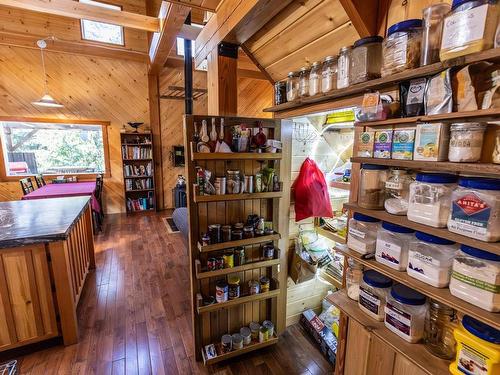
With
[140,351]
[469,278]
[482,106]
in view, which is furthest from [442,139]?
[140,351]

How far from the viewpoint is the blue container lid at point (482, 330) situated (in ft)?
2.42

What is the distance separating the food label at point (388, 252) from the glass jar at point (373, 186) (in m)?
0.16

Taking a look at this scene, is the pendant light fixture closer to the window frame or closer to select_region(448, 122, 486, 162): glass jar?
the window frame

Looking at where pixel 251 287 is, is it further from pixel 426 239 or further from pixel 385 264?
pixel 426 239

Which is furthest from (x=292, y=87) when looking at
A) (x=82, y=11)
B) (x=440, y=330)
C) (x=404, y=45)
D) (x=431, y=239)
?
(x=82, y=11)

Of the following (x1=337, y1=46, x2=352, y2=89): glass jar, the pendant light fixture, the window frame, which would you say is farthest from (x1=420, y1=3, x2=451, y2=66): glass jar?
the window frame

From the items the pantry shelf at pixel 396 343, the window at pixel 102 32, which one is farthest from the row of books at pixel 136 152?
the pantry shelf at pixel 396 343

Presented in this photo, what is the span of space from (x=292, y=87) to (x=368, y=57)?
0.56 m

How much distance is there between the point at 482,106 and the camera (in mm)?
741

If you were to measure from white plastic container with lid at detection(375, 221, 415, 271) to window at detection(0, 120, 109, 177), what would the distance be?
19.6 ft

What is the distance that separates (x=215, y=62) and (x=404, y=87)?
4.59 ft

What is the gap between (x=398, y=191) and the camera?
1.03 m

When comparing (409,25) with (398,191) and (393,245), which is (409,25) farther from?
(393,245)

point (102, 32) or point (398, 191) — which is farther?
point (102, 32)
